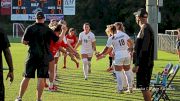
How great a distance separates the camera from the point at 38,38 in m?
11.3

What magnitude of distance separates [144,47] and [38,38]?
8.80 ft

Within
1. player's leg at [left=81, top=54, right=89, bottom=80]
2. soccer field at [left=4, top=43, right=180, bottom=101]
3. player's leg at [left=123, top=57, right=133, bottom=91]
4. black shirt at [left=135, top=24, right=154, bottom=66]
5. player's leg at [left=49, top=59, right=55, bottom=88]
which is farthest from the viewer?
player's leg at [left=81, top=54, right=89, bottom=80]

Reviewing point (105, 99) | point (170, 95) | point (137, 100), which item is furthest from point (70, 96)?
point (170, 95)

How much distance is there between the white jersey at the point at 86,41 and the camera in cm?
1748

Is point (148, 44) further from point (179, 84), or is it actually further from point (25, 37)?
point (179, 84)

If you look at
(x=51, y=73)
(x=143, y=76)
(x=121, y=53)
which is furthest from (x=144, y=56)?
(x=51, y=73)

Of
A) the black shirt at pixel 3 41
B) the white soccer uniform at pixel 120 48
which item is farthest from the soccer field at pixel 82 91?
the black shirt at pixel 3 41

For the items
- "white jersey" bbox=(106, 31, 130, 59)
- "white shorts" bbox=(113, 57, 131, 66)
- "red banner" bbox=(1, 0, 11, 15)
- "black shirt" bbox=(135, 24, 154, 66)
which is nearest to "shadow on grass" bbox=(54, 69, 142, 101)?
"white shorts" bbox=(113, 57, 131, 66)

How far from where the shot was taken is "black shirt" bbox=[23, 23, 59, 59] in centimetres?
1123

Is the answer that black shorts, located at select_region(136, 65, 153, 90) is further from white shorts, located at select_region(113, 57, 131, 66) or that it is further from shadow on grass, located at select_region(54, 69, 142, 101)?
white shorts, located at select_region(113, 57, 131, 66)

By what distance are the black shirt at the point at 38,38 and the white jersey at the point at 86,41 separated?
619 centimetres

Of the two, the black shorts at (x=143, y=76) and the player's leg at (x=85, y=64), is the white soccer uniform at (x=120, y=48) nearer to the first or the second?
the player's leg at (x=85, y=64)

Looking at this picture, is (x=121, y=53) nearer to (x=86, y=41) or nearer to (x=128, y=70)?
(x=128, y=70)

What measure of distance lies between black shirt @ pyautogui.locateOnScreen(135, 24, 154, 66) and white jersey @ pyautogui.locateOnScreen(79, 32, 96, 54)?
761 centimetres
